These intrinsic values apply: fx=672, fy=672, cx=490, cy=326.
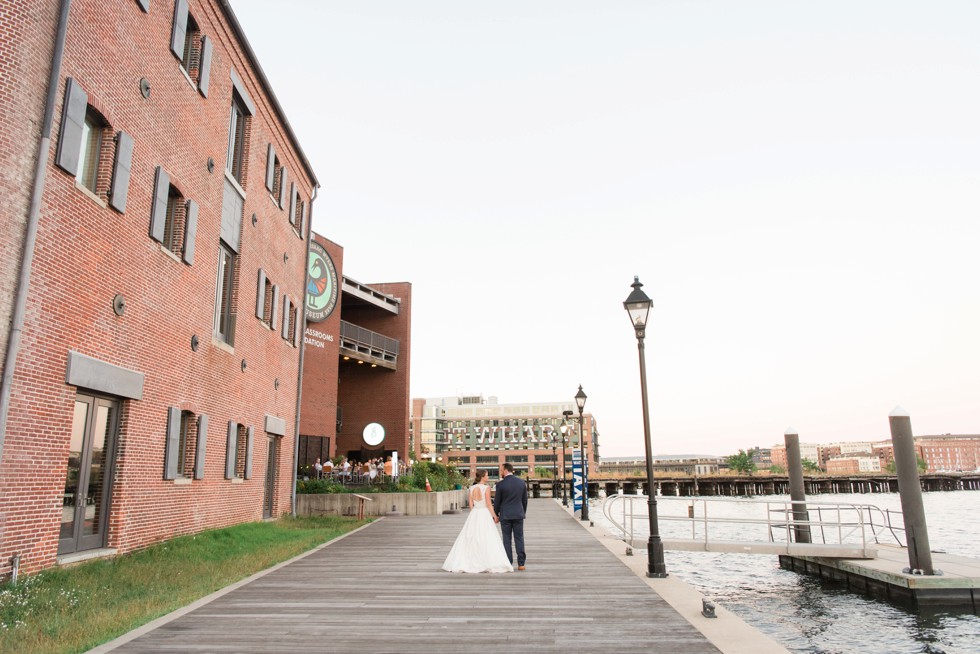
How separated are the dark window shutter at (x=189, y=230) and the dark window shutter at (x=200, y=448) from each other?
3716 mm

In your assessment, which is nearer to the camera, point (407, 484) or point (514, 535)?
point (514, 535)

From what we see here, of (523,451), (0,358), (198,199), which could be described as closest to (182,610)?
(0,358)

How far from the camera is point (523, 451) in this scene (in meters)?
Answer: 144

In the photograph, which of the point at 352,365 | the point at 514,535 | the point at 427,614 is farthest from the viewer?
the point at 352,365

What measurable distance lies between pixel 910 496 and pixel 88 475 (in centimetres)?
1579

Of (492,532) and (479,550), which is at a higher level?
(492,532)

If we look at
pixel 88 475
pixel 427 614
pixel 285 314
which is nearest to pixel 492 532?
pixel 427 614

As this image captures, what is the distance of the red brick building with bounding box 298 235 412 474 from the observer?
1414 inches

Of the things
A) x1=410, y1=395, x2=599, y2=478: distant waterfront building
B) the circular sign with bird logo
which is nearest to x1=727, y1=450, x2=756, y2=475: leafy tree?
x1=410, y1=395, x2=599, y2=478: distant waterfront building

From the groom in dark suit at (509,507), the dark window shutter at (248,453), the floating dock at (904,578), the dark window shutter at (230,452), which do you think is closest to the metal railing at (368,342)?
the dark window shutter at (248,453)

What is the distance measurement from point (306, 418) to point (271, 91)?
1904 cm

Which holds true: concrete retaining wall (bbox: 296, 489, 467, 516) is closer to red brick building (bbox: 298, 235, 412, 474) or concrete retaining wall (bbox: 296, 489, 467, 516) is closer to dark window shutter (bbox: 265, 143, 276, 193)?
red brick building (bbox: 298, 235, 412, 474)

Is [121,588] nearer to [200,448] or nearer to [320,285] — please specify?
[200,448]

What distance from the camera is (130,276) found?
12297mm
